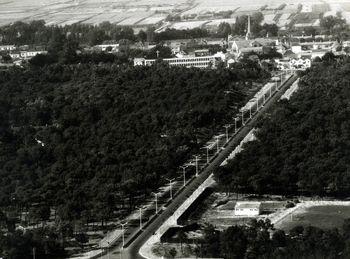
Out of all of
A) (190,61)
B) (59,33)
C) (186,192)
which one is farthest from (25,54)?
(186,192)

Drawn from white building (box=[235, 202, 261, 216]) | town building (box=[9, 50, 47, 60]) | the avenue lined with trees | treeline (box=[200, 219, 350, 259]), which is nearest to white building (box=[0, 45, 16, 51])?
town building (box=[9, 50, 47, 60])

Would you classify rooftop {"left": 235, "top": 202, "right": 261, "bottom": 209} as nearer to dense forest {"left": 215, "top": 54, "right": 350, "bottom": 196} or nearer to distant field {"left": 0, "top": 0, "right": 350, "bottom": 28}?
dense forest {"left": 215, "top": 54, "right": 350, "bottom": 196}

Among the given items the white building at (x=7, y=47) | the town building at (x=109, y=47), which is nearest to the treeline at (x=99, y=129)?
the town building at (x=109, y=47)

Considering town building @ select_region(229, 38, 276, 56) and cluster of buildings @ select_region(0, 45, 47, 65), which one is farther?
cluster of buildings @ select_region(0, 45, 47, 65)

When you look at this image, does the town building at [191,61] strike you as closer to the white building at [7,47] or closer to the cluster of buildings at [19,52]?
the cluster of buildings at [19,52]

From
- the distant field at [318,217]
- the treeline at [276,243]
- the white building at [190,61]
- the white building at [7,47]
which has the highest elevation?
the white building at [7,47]
